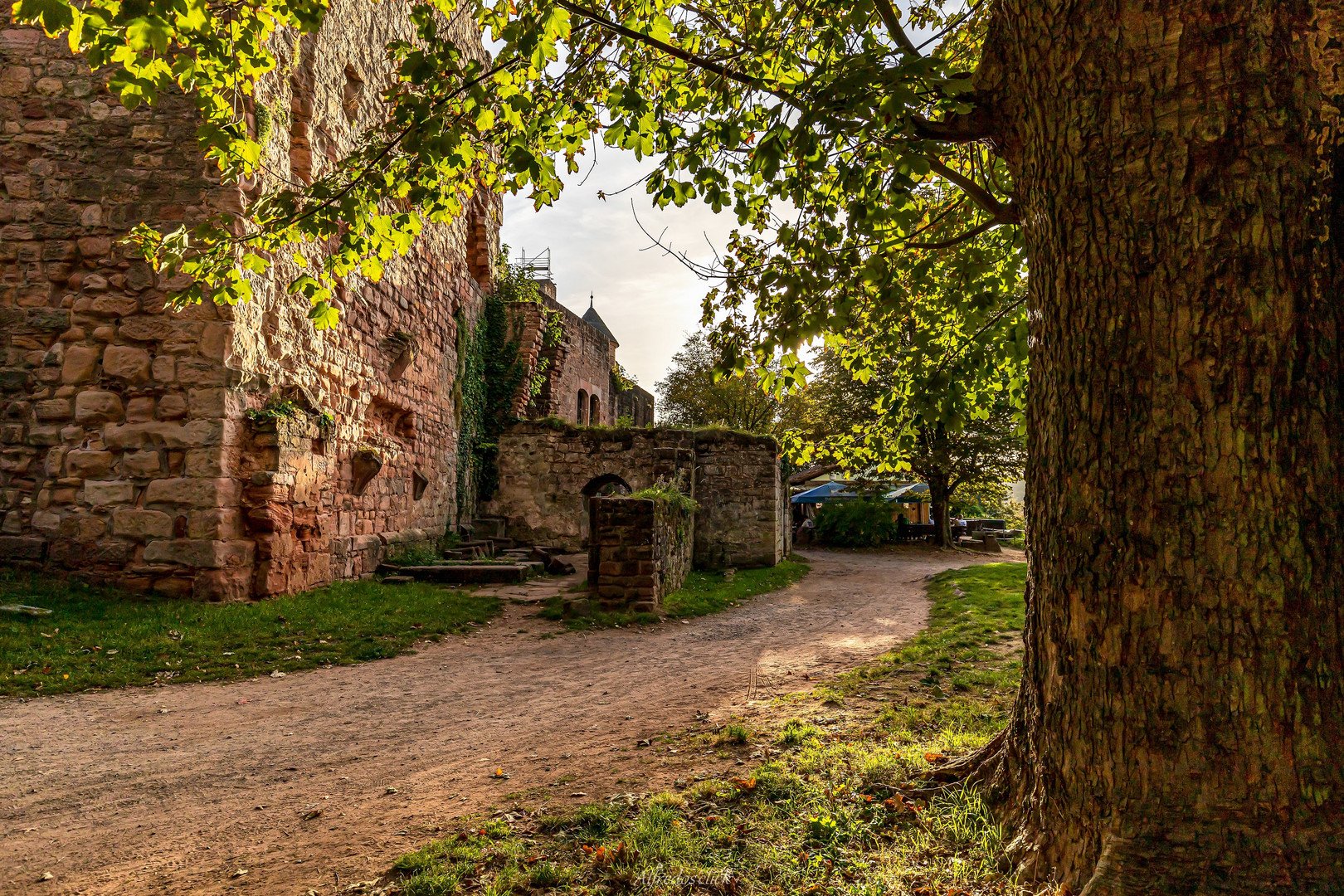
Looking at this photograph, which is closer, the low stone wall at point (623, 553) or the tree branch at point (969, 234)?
the tree branch at point (969, 234)

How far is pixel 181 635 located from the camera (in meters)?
5.96

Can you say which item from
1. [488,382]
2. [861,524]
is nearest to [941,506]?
[861,524]

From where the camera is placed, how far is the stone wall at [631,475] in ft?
50.9

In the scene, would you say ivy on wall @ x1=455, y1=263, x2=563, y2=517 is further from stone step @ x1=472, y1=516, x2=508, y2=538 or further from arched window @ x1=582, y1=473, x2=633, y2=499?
arched window @ x1=582, y1=473, x2=633, y2=499

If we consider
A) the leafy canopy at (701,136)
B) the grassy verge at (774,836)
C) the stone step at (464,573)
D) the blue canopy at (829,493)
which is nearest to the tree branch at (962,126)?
the leafy canopy at (701,136)

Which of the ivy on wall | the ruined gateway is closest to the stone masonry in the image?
the ivy on wall

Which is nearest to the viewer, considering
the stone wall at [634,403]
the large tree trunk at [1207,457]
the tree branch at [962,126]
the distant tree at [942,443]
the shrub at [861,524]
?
the large tree trunk at [1207,457]

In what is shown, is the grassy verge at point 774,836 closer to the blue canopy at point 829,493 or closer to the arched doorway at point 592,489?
the arched doorway at point 592,489

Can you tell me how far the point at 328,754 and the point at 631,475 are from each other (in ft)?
39.7

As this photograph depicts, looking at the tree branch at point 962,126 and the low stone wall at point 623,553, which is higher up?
the tree branch at point 962,126

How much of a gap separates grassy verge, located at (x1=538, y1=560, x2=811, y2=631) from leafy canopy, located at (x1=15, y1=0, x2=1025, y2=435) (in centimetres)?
439

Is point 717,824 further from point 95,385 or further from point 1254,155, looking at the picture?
point 95,385

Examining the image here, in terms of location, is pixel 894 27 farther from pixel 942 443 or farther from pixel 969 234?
pixel 942 443

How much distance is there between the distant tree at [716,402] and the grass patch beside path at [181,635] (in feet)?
83.9
